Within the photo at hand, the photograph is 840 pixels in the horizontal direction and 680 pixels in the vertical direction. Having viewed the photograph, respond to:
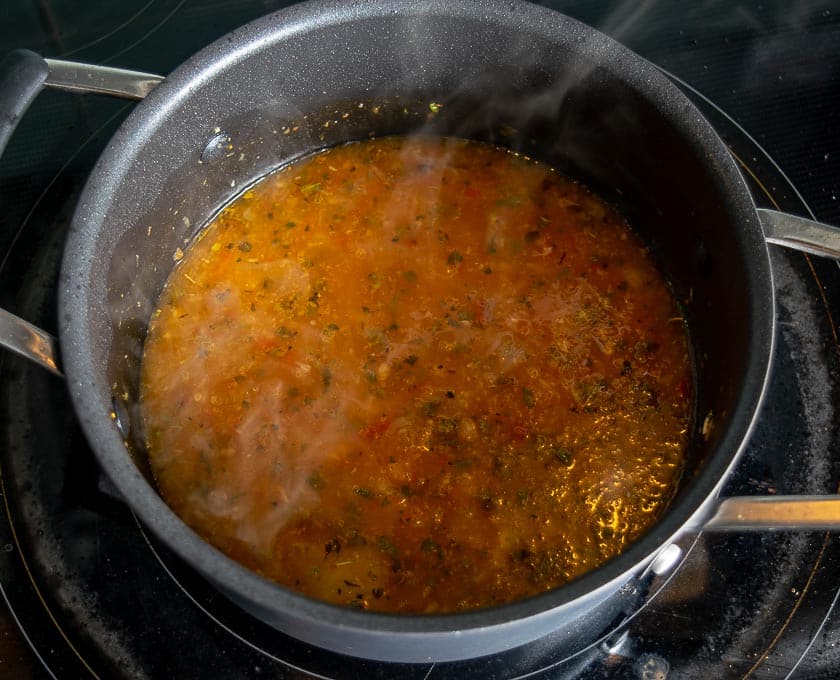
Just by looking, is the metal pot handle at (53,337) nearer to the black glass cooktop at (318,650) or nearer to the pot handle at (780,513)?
the pot handle at (780,513)

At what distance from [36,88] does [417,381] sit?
0.85m

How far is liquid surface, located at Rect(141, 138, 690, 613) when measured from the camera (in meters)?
1.52

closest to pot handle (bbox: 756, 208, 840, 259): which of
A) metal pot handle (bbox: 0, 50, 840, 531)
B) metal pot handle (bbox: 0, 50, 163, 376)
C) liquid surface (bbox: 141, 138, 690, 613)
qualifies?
metal pot handle (bbox: 0, 50, 840, 531)

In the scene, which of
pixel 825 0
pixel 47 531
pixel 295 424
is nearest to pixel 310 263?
pixel 295 424

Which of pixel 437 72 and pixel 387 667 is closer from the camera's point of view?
pixel 387 667

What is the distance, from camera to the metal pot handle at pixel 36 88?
1.24 meters

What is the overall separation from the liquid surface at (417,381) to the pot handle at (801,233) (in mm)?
404

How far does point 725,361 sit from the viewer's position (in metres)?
1.49

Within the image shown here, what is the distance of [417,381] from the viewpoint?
65.0 inches

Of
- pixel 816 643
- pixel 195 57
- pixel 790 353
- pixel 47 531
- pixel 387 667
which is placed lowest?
pixel 816 643

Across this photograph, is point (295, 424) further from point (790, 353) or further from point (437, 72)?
point (790, 353)

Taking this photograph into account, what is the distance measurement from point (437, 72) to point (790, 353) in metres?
0.93

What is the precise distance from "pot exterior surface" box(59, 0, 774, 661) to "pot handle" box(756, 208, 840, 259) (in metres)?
0.04

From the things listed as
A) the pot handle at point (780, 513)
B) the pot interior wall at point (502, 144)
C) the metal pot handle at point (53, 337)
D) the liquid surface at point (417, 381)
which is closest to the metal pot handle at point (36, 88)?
the metal pot handle at point (53, 337)
